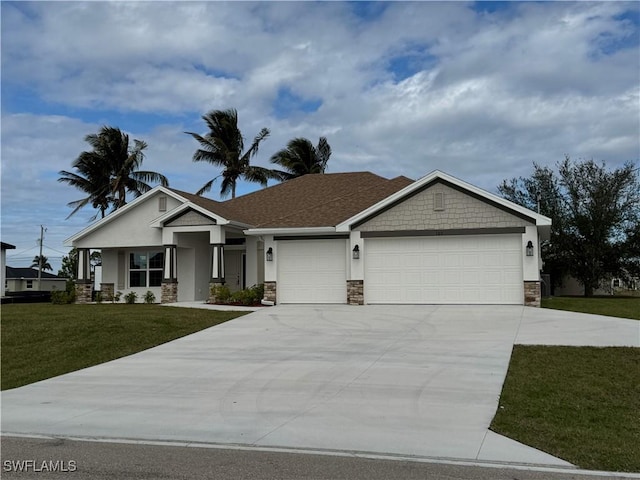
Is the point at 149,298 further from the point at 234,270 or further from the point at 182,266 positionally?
the point at 234,270

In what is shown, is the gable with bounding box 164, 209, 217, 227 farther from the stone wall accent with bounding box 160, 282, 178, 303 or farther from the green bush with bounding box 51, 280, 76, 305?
the green bush with bounding box 51, 280, 76, 305

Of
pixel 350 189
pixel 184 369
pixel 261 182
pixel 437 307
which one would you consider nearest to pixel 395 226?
pixel 437 307

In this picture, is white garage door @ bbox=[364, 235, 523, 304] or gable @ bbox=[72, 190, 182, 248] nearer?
white garage door @ bbox=[364, 235, 523, 304]

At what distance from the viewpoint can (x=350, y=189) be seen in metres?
26.7

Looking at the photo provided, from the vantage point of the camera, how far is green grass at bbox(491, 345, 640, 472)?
6283 mm

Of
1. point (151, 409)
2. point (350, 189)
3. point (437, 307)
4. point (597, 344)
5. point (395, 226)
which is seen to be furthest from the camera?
point (350, 189)

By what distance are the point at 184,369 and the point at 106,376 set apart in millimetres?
1412

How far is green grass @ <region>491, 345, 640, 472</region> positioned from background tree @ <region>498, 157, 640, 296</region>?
68.0 feet

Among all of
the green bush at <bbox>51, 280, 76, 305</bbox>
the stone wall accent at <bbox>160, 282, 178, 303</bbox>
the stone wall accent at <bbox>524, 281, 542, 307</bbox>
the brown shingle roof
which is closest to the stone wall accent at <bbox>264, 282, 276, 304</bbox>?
the brown shingle roof

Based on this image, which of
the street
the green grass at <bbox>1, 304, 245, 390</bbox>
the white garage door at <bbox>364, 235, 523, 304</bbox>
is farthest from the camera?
the white garage door at <bbox>364, 235, 523, 304</bbox>

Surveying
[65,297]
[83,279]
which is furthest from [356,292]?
[65,297]

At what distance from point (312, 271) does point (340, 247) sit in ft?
4.24

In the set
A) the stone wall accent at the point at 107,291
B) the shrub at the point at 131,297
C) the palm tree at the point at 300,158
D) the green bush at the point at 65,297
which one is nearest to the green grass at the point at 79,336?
the shrub at the point at 131,297

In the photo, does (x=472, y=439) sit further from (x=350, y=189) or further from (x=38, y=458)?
(x=350, y=189)
